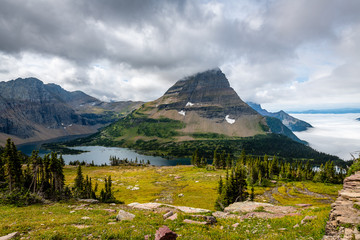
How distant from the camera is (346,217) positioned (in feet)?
47.5

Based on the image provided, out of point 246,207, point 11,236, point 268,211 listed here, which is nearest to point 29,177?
point 11,236

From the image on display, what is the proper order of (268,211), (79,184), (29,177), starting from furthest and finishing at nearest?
1. (79,184)
2. (29,177)
3. (268,211)

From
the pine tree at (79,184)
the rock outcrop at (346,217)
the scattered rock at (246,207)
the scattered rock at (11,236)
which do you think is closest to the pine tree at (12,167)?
the pine tree at (79,184)

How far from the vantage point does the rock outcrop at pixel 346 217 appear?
43.3 ft

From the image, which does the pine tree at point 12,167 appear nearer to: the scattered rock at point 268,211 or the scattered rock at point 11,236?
the scattered rock at point 11,236

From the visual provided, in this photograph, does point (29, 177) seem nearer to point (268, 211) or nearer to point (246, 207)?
point (246, 207)

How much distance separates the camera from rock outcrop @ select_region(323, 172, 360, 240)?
1320 cm

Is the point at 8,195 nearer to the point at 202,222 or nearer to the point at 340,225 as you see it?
the point at 202,222

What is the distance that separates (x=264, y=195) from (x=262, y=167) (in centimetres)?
3972

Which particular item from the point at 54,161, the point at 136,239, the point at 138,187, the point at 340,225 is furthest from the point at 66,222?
the point at 138,187

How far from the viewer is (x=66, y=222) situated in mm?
20859

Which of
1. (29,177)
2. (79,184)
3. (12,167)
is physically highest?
(12,167)

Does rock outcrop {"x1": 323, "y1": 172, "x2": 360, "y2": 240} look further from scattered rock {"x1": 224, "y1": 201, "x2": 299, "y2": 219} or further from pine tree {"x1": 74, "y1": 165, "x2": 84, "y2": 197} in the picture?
pine tree {"x1": 74, "y1": 165, "x2": 84, "y2": 197}

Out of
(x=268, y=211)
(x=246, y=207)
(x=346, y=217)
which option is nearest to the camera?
(x=346, y=217)
